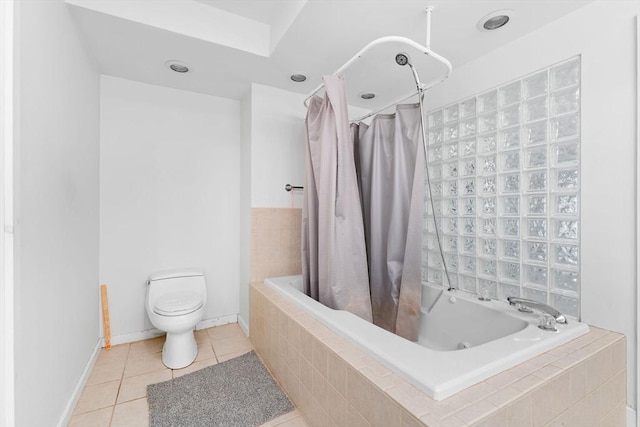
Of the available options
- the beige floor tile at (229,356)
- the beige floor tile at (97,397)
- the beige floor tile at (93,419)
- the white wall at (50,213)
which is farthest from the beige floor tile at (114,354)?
the beige floor tile at (229,356)

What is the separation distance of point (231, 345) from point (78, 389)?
0.90 m

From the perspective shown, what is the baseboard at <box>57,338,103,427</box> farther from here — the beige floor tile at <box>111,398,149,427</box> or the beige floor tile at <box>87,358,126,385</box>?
the beige floor tile at <box>111,398,149,427</box>

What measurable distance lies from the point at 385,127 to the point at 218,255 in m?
1.74

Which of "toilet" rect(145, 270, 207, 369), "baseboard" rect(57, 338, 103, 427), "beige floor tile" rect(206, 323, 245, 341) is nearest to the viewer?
"baseboard" rect(57, 338, 103, 427)

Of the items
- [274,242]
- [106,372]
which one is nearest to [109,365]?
[106,372]

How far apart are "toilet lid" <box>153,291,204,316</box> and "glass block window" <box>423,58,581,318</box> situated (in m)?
1.71

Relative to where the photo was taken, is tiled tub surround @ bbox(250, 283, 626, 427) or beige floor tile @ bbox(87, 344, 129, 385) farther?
beige floor tile @ bbox(87, 344, 129, 385)

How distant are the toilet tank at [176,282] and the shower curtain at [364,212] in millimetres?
920

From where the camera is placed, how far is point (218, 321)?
8.33ft

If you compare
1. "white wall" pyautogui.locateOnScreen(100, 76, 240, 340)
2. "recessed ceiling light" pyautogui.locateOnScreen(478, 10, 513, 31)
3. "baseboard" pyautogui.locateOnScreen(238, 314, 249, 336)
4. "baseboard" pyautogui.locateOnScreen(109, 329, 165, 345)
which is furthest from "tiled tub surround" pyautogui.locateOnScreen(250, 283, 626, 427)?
"recessed ceiling light" pyautogui.locateOnScreen(478, 10, 513, 31)

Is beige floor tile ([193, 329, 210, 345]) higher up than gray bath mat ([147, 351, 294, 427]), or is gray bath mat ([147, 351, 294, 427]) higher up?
beige floor tile ([193, 329, 210, 345])

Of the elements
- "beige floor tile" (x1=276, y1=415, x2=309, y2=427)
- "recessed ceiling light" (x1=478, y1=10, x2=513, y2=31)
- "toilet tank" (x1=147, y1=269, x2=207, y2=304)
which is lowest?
"beige floor tile" (x1=276, y1=415, x2=309, y2=427)

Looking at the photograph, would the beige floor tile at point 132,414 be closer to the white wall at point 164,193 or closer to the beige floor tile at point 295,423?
the beige floor tile at point 295,423

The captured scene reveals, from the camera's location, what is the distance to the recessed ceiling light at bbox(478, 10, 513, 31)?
1477mm
